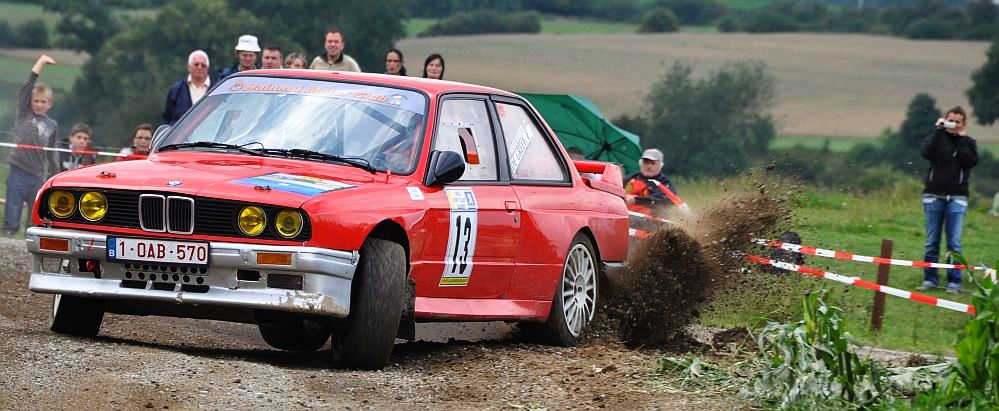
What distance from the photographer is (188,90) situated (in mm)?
15461

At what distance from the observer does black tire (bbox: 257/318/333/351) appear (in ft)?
32.9

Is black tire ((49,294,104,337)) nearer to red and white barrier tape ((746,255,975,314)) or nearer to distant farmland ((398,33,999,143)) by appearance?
red and white barrier tape ((746,255,975,314))

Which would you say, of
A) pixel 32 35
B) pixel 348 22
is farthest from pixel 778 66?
pixel 32 35

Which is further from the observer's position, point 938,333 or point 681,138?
point 681,138

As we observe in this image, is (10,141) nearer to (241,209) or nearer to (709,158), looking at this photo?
(241,209)

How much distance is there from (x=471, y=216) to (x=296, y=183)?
1400mm

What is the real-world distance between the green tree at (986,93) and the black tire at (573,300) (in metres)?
59.6

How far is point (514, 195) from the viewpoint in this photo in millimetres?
10078

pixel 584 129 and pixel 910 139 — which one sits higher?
pixel 584 129

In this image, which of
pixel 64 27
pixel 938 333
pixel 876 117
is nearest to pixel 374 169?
pixel 938 333

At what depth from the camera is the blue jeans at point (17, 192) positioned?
61.0 ft

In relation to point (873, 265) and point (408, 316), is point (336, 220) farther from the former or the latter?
point (873, 265)

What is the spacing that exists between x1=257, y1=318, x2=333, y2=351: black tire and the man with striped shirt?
866cm

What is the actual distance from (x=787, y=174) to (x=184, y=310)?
6.49 metres
